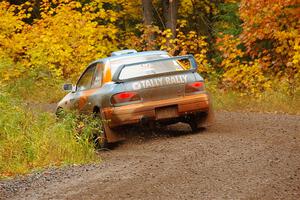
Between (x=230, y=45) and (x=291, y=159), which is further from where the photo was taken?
(x=230, y=45)

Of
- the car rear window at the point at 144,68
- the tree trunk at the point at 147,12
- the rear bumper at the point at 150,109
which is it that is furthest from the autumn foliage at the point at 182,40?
the rear bumper at the point at 150,109

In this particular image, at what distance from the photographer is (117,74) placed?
11422 millimetres

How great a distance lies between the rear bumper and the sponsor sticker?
11.5 inches

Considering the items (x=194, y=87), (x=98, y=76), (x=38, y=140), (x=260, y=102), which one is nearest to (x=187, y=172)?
(x=38, y=140)

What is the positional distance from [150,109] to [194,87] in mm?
973

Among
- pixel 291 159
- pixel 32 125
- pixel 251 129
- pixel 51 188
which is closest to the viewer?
pixel 51 188

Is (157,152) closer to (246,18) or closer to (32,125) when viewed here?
(32,125)

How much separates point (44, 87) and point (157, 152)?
14.1 meters

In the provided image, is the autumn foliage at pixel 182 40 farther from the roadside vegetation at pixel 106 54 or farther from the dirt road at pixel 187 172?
the dirt road at pixel 187 172

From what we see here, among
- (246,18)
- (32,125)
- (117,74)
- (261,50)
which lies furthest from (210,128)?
(261,50)

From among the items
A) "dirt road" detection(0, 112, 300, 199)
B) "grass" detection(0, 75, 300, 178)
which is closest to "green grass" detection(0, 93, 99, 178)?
"grass" detection(0, 75, 300, 178)

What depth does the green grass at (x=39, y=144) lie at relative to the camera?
996 centimetres

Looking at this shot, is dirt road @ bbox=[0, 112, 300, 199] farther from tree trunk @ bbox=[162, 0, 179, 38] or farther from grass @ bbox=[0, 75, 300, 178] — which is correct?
tree trunk @ bbox=[162, 0, 179, 38]

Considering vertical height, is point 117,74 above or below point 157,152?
above
